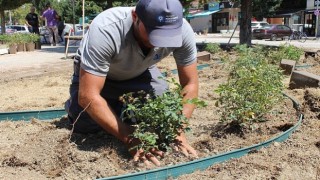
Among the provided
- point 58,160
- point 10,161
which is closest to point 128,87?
point 58,160

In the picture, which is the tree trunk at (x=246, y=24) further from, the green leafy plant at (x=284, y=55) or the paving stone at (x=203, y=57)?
the green leafy plant at (x=284, y=55)

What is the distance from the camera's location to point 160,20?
282 cm

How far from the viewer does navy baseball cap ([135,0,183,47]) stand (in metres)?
2.82

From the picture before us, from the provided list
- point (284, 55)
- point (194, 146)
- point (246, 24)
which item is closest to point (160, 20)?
point (194, 146)

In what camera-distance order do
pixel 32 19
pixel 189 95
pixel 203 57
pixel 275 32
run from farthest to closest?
1. pixel 275 32
2. pixel 32 19
3. pixel 203 57
4. pixel 189 95

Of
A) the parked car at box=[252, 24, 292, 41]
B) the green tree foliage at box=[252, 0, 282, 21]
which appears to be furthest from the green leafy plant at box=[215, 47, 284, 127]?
the green tree foliage at box=[252, 0, 282, 21]

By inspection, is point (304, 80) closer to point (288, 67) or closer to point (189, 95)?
point (288, 67)

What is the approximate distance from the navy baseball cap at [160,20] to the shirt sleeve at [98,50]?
12.9 inches

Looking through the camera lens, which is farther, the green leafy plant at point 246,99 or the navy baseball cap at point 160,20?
the green leafy plant at point 246,99

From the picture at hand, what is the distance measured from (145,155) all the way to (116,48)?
808 mm

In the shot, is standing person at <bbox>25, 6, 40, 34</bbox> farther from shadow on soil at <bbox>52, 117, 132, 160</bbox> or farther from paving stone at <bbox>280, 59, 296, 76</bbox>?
shadow on soil at <bbox>52, 117, 132, 160</bbox>

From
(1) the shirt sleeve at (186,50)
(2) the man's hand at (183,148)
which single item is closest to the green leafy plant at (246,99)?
(1) the shirt sleeve at (186,50)

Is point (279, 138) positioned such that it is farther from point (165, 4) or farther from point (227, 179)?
point (165, 4)

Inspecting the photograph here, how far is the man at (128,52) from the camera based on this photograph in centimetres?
286
